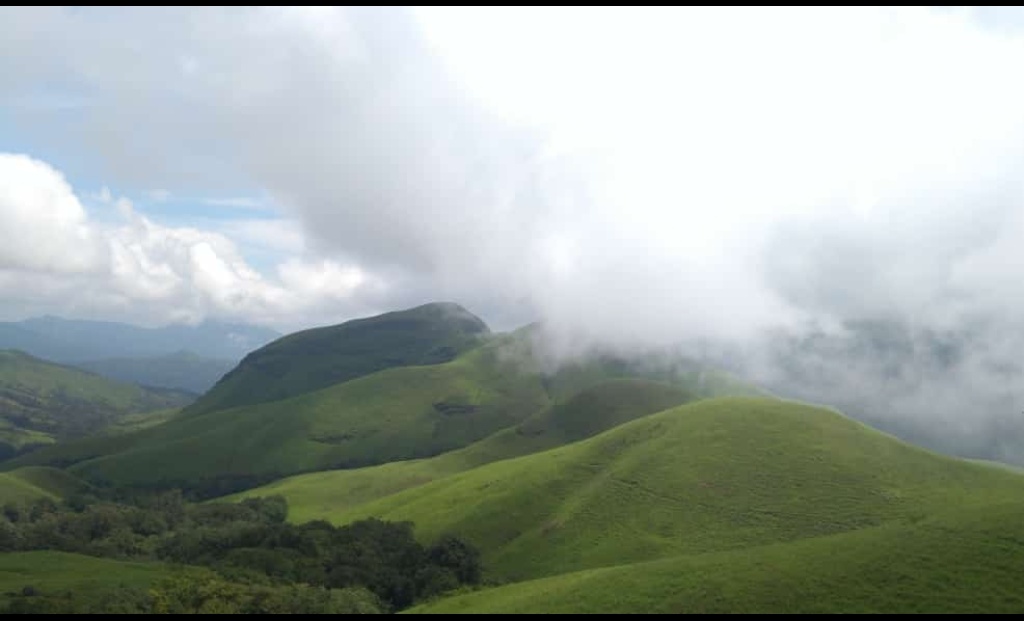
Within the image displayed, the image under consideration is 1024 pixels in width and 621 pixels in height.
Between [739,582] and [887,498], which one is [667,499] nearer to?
[887,498]

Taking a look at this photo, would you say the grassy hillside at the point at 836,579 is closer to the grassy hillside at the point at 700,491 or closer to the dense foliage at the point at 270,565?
the dense foliage at the point at 270,565

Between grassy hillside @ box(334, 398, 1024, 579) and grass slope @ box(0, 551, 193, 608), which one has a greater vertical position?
grassy hillside @ box(334, 398, 1024, 579)

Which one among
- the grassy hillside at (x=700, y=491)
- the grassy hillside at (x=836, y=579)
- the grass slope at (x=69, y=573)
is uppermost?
the grassy hillside at (x=700, y=491)

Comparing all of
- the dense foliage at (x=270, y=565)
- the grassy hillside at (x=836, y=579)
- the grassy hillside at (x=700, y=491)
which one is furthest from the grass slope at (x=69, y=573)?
the grassy hillside at (x=700, y=491)

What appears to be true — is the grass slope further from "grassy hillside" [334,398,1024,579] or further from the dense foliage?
"grassy hillside" [334,398,1024,579]

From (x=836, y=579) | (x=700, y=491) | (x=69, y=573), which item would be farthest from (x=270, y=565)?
(x=836, y=579)

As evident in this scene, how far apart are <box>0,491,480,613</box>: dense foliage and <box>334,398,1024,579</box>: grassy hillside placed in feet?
47.4

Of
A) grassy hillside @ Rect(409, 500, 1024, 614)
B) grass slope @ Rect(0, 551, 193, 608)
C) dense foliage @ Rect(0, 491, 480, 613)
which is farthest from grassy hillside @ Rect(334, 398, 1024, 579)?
grass slope @ Rect(0, 551, 193, 608)

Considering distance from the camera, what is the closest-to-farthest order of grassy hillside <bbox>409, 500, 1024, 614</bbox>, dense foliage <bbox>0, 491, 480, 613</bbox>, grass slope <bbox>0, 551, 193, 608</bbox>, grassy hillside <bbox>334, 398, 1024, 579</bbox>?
grassy hillside <bbox>409, 500, 1024, 614</bbox>
dense foliage <bbox>0, 491, 480, 613</bbox>
grass slope <bbox>0, 551, 193, 608</bbox>
grassy hillside <bbox>334, 398, 1024, 579</bbox>

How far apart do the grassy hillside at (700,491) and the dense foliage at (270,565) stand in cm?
1445

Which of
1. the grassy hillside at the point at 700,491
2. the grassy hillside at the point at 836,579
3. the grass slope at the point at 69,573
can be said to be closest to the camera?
the grassy hillside at the point at 836,579

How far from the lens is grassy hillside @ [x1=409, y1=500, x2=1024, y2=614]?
2542 inches

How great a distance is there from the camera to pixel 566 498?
455 ft

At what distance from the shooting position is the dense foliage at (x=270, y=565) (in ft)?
251
